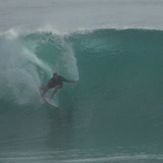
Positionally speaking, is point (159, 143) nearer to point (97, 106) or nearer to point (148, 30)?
point (97, 106)

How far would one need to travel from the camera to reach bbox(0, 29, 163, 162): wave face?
2044 centimetres

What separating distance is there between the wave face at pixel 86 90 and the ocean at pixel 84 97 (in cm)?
2

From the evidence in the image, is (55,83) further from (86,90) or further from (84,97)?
(86,90)

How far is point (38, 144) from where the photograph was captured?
20.0m

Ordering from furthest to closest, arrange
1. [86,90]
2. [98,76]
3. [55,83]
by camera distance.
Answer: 1. [98,76]
2. [86,90]
3. [55,83]

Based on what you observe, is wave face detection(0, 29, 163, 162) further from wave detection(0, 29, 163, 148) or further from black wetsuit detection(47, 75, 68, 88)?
black wetsuit detection(47, 75, 68, 88)

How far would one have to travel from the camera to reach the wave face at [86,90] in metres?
20.4

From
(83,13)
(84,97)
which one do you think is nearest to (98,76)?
(84,97)

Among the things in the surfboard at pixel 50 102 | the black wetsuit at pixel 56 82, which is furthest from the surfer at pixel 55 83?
the surfboard at pixel 50 102

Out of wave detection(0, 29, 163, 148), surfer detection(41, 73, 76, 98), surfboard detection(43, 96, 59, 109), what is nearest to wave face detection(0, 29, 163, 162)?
wave detection(0, 29, 163, 148)

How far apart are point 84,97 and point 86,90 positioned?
15.8 inches

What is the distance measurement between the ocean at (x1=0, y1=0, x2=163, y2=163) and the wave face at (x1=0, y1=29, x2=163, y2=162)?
22mm

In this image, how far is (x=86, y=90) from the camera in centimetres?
2339

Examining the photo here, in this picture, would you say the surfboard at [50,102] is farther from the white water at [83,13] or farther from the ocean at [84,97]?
the white water at [83,13]
